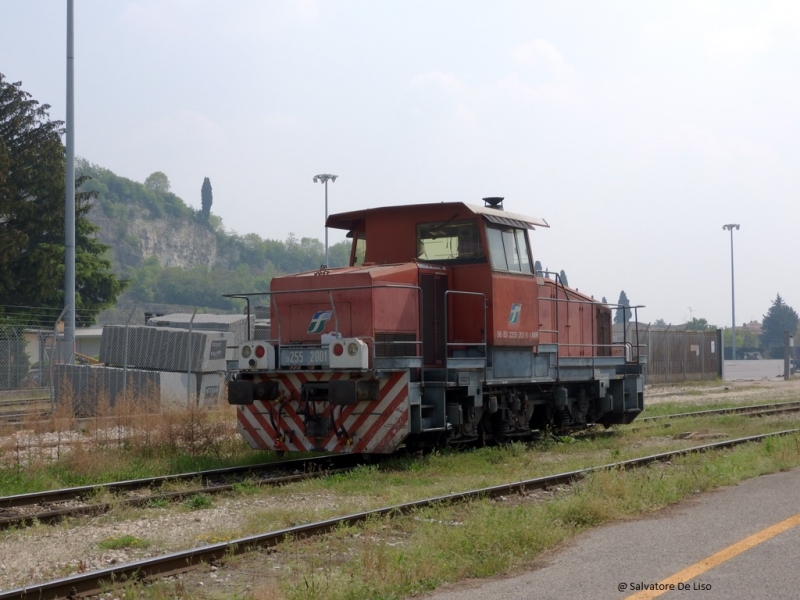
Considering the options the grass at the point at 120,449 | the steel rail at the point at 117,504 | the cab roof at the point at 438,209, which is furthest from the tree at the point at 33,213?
the steel rail at the point at 117,504

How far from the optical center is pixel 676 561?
665cm

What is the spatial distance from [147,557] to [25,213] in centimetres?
3604

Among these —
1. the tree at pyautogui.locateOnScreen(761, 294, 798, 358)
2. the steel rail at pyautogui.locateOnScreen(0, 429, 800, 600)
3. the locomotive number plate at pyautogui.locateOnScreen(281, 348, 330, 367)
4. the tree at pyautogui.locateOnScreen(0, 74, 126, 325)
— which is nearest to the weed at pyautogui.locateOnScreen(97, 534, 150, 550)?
the steel rail at pyautogui.locateOnScreen(0, 429, 800, 600)

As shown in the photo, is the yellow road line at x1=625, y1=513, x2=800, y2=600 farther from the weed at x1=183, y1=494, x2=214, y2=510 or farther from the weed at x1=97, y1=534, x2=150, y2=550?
the weed at x1=183, y1=494, x2=214, y2=510

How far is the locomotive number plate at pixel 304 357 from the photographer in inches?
477

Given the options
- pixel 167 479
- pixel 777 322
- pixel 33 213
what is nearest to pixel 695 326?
pixel 777 322

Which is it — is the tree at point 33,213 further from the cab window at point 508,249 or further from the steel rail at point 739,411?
the cab window at point 508,249

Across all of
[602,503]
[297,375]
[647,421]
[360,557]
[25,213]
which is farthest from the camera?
[25,213]

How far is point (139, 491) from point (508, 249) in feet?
21.1

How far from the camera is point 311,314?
12898 millimetres

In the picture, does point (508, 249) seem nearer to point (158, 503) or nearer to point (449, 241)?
point (449, 241)

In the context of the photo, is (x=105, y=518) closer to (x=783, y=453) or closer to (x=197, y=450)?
(x=197, y=450)

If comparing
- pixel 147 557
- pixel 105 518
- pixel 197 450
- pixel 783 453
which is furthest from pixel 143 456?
pixel 783 453

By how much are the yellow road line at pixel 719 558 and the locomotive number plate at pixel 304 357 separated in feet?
19.6
